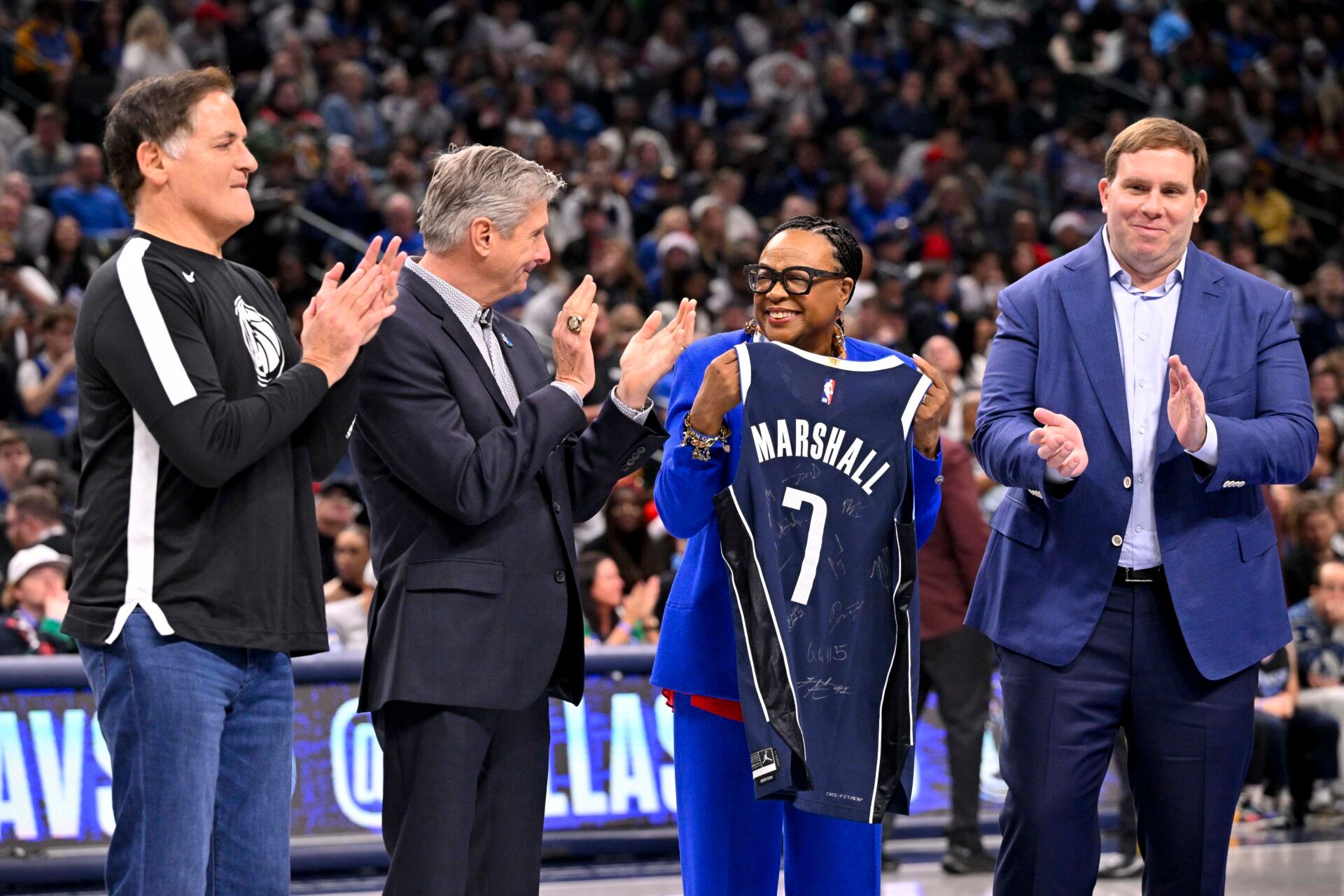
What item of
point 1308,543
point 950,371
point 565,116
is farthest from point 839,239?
point 565,116

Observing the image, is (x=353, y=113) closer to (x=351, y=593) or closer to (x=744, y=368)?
(x=351, y=593)

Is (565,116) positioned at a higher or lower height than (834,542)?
higher

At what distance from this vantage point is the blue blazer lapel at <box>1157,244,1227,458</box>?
3793 mm

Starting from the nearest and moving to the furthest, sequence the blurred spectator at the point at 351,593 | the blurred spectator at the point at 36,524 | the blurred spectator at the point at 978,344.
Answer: the blurred spectator at the point at 351,593 → the blurred spectator at the point at 36,524 → the blurred spectator at the point at 978,344

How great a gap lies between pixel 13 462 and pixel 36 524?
4.14 ft

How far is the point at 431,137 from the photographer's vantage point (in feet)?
46.5

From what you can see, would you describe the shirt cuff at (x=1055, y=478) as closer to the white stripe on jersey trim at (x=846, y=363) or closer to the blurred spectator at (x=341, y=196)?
the white stripe on jersey trim at (x=846, y=363)

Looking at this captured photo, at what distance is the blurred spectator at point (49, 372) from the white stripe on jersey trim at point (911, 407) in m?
7.38

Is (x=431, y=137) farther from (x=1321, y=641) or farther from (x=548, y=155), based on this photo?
(x=1321, y=641)

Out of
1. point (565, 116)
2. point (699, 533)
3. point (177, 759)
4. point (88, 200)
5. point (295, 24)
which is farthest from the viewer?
point (295, 24)

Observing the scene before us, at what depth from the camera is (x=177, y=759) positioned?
119 inches

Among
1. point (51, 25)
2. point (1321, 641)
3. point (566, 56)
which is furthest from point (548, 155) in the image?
point (1321, 641)

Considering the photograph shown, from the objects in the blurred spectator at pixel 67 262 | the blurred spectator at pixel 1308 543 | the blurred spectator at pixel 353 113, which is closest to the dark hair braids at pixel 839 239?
the blurred spectator at pixel 1308 543

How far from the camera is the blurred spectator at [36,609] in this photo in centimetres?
687
